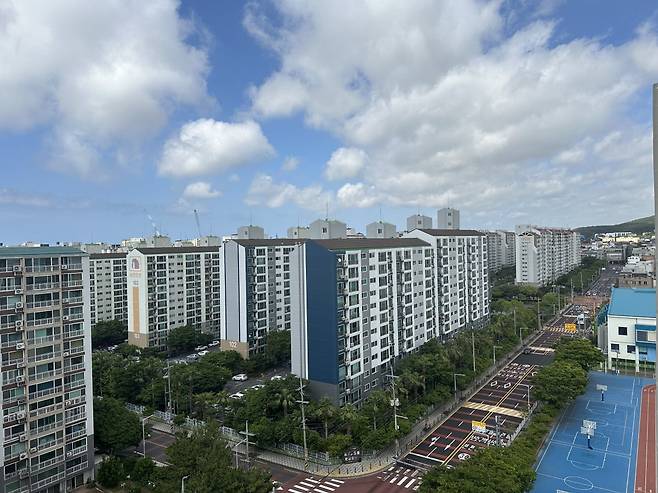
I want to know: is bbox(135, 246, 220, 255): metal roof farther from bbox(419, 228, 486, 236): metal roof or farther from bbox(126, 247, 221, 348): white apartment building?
bbox(419, 228, 486, 236): metal roof

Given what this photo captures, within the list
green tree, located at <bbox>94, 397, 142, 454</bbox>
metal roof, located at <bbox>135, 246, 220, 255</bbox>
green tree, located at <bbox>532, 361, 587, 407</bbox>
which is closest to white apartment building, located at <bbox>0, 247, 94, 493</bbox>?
green tree, located at <bbox>94, 397, 142, 454</bbox>

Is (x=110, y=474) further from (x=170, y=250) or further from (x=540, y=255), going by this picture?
(x=540, y=255)

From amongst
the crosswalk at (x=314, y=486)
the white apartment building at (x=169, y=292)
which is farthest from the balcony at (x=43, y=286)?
the white apartment building at (x=169, y=292)

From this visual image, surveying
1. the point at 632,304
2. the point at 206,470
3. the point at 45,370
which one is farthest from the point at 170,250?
the point at 632,304

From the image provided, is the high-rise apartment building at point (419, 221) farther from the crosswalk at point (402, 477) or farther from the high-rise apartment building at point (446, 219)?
the crosswalk at point (402, 477)

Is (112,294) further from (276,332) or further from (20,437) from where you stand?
(20,437)
